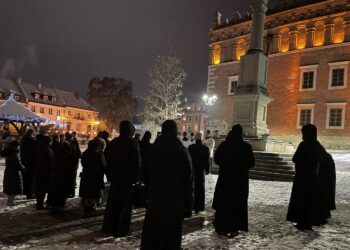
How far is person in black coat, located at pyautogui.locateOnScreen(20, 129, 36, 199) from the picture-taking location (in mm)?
8539

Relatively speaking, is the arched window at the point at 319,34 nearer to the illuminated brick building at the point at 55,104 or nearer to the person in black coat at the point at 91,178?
the person in black coat at the point at 91,178

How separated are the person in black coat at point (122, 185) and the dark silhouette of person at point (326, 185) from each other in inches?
163

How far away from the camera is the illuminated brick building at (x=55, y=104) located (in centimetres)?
5375

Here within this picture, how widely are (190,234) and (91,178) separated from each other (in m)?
2.38

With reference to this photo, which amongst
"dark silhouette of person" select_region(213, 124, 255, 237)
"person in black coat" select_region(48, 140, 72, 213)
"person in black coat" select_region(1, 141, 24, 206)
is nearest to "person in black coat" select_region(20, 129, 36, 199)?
"person in black coat" select_region(1, 141, 24, 206)

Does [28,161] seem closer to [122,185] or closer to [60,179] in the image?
[60,179]

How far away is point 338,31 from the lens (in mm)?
27875

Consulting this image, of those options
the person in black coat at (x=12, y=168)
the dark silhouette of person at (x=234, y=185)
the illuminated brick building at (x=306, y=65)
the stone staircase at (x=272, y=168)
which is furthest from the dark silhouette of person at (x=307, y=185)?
the illuminated brick building at (x=306, y=65)

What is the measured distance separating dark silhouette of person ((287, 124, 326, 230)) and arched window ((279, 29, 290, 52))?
26.1m

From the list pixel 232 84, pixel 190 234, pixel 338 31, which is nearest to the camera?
pixel 190 234

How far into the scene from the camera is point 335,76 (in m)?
27.9

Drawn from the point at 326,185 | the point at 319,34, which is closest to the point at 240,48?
the point at 319,34

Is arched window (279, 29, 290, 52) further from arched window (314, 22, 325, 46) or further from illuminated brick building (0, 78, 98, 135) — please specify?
illuminated brick building (0, 78, 98, 135)

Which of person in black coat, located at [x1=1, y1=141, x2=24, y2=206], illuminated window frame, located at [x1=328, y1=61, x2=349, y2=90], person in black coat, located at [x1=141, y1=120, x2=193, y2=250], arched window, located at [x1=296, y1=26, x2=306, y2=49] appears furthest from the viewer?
arched window, located at [x1=296, y1=26, x2=306, y2=49]
